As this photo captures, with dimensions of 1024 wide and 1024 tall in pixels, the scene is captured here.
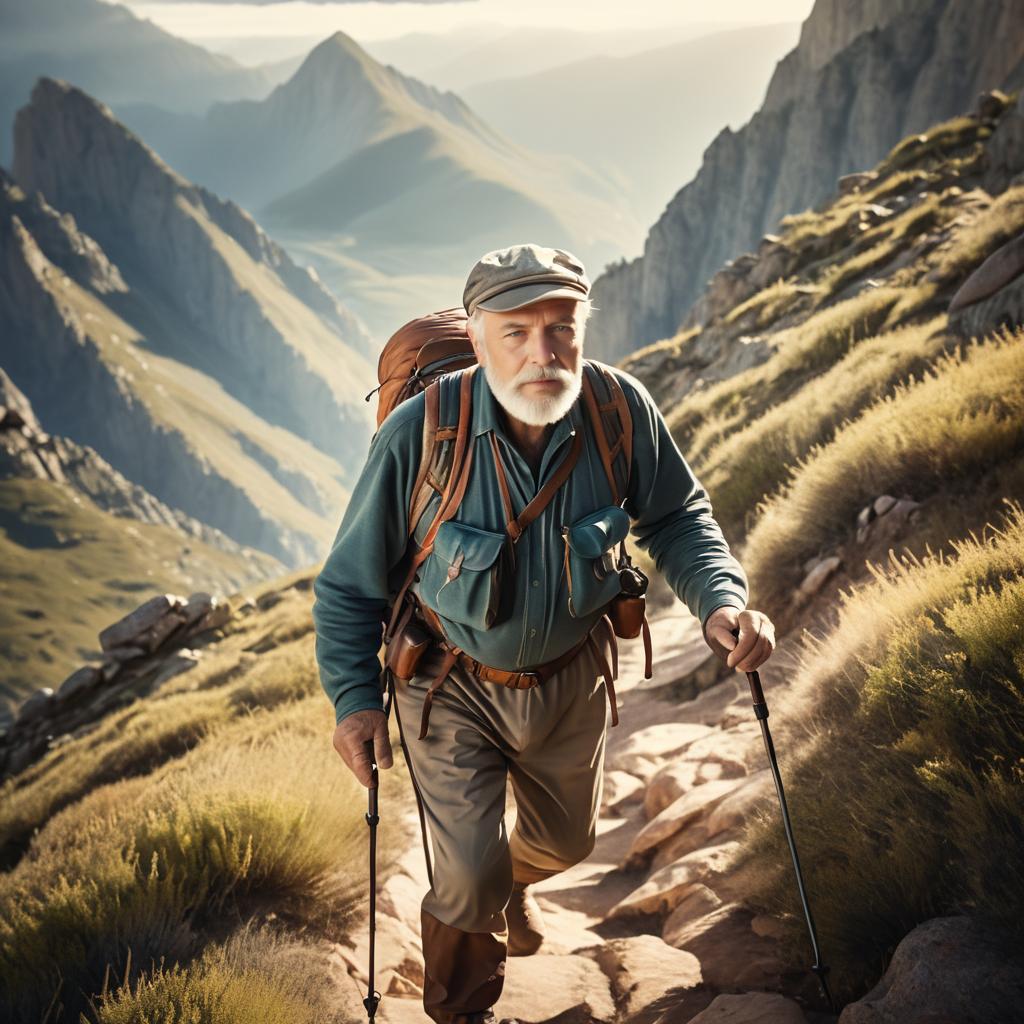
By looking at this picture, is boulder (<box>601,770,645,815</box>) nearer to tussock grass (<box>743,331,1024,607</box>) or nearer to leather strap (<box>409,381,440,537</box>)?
tussock grass (<box>743,331,1024,607</box>)

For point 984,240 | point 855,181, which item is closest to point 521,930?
point 984,240

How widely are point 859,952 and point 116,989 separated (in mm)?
2673

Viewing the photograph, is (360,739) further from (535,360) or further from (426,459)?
(535,360)

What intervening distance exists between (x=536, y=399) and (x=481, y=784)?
137 centimetres

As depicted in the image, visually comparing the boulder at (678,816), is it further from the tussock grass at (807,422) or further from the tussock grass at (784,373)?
the tussock grass at (784,373)

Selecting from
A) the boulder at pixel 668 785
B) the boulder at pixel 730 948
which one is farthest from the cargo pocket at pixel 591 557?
the boulder at pixel 668 785

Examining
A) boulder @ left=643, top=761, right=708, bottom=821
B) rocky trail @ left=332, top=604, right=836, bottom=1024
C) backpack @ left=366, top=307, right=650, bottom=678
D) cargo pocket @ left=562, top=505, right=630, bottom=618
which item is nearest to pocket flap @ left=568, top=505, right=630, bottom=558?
cargo pocket @ left=562, top=505, right=630, bottom=618

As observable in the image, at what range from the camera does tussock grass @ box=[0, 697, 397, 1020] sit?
3.48m

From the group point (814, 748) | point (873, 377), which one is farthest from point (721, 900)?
point (873, 377)

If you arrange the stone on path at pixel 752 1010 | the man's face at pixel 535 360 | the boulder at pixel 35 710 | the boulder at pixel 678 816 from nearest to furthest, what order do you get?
the stone on path at pixel 752 1010, the man's face at pixel 535 360, the boulder at pixel 678 816, the boulder at pixel 35 710

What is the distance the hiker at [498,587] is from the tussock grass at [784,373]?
30.4 ft

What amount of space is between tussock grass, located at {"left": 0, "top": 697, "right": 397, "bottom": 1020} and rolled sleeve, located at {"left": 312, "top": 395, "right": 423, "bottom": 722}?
1.15 metres

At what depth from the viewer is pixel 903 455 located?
605cm

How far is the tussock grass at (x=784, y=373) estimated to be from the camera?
1269 centimetres
